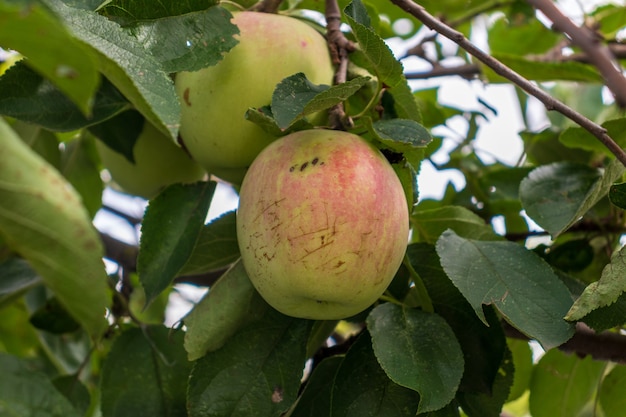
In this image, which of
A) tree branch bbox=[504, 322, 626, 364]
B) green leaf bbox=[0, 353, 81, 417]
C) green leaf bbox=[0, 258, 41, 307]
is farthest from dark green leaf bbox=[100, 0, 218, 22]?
tree branch bbox=[504, 322, 626, 364]

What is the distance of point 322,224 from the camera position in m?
0.72

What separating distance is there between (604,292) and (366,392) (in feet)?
0.87

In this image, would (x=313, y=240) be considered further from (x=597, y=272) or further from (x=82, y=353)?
(x=82, y=353)

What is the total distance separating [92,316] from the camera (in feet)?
1.75

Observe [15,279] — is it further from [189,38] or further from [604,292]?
[604,292]

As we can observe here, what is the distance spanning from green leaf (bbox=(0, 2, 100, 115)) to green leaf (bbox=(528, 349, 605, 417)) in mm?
902

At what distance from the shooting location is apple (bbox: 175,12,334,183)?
0.86 metres

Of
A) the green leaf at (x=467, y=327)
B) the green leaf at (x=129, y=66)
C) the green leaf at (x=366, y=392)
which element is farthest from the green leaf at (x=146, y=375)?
the green leaf at (x=129, y=66)

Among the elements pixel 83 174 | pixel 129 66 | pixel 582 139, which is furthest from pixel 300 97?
pixel 83 174

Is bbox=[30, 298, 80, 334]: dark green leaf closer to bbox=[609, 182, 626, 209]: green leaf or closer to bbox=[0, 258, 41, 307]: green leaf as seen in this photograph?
bbox=[0, 258, 41, 307]: green leaf

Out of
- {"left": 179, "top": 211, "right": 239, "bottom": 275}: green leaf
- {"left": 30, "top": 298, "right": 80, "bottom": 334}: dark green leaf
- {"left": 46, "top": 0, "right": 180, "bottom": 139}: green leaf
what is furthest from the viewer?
{"left": 30, "top": 298, "right": 80, "bottom": 334}: dark green leaf

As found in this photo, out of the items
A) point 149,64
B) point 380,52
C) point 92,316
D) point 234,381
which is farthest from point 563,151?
point 92,316

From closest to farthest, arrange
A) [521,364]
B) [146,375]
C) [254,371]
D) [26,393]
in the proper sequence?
[26,393]
[254,371]
[146,375]
[521,364]

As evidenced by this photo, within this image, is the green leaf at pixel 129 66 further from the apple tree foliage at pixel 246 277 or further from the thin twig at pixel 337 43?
the thin twig at pixel 337 43
